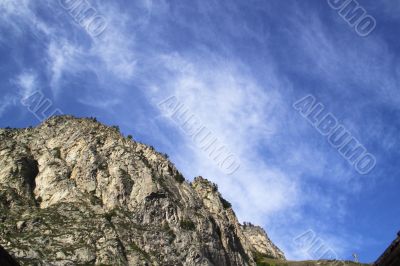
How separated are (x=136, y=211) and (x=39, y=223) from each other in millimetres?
25704

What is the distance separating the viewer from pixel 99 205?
116250 mm

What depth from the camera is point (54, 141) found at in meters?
147

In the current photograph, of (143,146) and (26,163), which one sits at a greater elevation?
(143,146)

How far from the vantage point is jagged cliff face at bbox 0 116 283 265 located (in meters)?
96.5

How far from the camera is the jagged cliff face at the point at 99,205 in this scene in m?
96.5

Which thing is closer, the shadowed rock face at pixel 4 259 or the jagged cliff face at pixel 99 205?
the shadowed rock face at pixel 4 259

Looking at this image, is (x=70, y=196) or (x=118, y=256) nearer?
(x=118, y=256)

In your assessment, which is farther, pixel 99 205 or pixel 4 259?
pixel 99 205

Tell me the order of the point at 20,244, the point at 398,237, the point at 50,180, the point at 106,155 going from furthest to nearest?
the point at 106,155, the point at 50,180, the point at 20,244, the point at 398,237

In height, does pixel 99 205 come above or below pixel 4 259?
above

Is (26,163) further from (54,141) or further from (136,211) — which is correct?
(136,211)

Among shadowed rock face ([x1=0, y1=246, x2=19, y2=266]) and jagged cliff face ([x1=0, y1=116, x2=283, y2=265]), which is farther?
jagged cliff face ([x1=0, y1=116, x2=283, y2=265])

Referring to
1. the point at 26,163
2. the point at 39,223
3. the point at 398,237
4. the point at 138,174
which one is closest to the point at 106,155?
the point at 138,174

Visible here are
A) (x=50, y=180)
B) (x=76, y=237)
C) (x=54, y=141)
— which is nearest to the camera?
(x=76, y=237)
